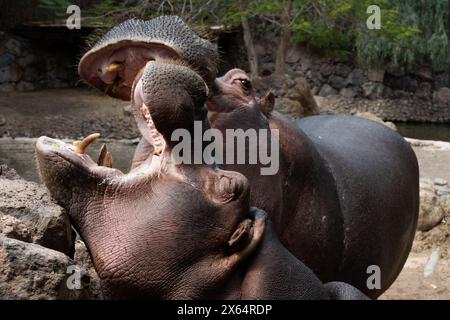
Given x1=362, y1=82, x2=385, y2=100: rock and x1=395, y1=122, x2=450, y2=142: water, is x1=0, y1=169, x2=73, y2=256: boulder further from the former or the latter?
x1=362, y1=82, x2=385, y2=100: rock

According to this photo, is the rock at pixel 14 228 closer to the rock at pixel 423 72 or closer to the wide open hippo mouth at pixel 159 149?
the wide open hippo mouth at pixel 159 149

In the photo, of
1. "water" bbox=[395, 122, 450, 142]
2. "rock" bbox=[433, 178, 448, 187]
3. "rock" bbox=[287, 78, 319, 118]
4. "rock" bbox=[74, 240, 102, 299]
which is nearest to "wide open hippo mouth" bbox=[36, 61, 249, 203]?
"rock" bbox=[74, 240, 102, 299]

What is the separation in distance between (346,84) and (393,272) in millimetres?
15232

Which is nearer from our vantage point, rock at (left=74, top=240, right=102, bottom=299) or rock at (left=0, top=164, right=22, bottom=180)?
rock at (left=74, top=240, right=102, bottom=299)

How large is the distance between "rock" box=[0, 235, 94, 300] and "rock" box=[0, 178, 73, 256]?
0.14m

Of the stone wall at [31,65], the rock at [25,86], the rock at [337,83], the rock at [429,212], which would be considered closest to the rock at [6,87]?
the stone wall at [31,65]

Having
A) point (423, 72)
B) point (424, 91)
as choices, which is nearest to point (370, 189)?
point (424, 91)

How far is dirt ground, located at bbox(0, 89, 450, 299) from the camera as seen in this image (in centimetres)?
526

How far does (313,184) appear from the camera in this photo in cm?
221

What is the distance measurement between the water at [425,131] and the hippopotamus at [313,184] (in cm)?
1151

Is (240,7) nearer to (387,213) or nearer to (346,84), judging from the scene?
(346,84)

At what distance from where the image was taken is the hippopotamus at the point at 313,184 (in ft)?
5.58

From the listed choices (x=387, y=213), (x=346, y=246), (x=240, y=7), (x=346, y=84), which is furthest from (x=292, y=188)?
(x=346, y=84)

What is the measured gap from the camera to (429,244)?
5.86 m
